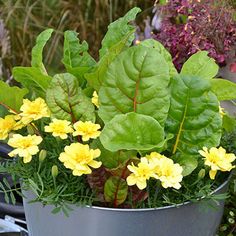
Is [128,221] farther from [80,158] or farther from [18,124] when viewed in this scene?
[18,124]

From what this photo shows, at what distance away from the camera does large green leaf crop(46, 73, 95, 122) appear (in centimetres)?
89

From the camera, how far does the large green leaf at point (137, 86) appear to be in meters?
0.83

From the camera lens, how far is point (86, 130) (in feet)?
2.82

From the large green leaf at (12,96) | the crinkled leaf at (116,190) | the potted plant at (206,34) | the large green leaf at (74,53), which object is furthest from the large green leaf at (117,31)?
the potted plant at (206,34)

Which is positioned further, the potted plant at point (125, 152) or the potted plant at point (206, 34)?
the potted plant at point (206, 34)

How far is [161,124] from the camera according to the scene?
86 cm

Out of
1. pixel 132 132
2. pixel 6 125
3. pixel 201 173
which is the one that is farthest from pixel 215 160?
pixel 6 125

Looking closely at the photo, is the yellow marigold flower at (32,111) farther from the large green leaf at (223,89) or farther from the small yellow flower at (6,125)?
the large green leaf at (223,89)

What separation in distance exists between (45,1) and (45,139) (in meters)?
2.04

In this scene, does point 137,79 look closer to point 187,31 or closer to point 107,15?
point 187,31

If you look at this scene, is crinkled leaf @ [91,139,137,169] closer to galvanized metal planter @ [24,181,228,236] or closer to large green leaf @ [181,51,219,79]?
galvanized metal planter @ [24,181,228,236]

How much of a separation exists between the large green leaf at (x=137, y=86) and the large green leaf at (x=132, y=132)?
0.11 ft

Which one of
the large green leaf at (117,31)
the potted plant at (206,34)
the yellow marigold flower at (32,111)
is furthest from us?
the potted plant at (206,34)

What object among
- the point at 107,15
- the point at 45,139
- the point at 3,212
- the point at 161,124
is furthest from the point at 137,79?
the point at 107,15
